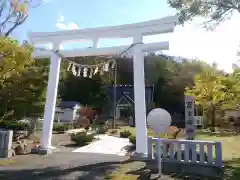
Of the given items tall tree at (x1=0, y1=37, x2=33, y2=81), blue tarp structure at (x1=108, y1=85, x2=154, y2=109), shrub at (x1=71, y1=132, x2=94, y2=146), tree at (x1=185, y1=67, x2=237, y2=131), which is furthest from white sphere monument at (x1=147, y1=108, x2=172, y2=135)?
blue tarp structure at (x1=108, y1=85, x2=154, y2=109)

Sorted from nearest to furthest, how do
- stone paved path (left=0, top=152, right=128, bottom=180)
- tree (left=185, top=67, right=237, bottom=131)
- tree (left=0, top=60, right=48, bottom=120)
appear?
stone paved path (left=0, top=152, right=128, bottom=180) < tree (left=0, top=60, right=48, bottom=120) < tree (left=185, top=67, right=237, bottom=131)

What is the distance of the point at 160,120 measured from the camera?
6.57 metres

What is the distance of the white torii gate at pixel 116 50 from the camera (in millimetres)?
9609

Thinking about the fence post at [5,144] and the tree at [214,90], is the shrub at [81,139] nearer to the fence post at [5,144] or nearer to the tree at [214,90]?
the fence post at [5,144]

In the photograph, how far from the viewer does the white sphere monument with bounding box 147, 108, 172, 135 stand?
6.53 m

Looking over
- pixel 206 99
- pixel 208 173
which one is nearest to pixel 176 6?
pixel 208 173

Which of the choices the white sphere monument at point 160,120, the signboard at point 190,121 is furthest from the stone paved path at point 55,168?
the signboard at point 190,121

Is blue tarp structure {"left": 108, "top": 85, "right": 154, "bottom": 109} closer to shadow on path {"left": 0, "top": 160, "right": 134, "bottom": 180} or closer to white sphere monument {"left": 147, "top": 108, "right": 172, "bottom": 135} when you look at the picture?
shadow on path {"left": 0, "top": 160, "right": 134, "bottom": 180}

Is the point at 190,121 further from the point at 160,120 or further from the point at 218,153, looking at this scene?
the point at 160,120

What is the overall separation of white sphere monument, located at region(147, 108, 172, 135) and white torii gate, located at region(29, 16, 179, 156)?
2947mm

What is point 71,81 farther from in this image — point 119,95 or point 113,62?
point 113,62

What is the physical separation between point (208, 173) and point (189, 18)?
18.3 ft

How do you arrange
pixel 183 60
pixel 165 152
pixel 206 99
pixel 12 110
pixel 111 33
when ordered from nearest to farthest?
pixel 165 152 < pixel 111 33 < pixel 12 110 < pixel 206 99 < pixel 183 60

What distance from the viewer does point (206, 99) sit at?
24484mm
